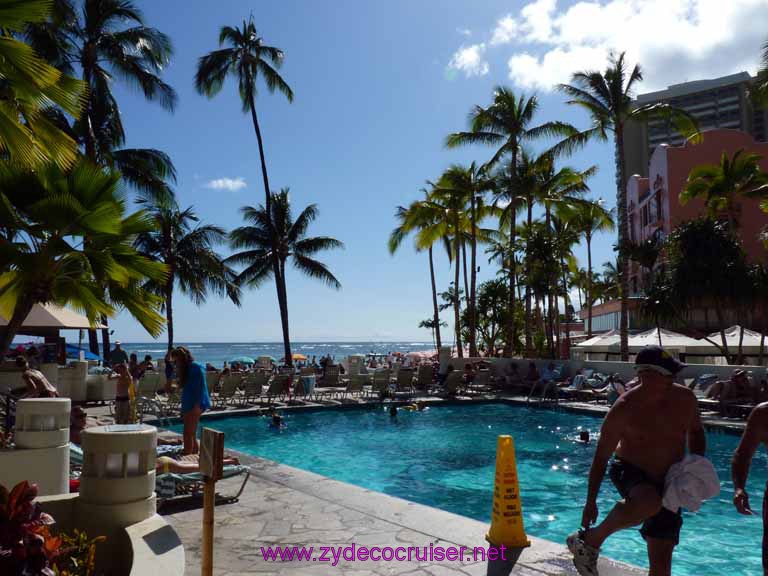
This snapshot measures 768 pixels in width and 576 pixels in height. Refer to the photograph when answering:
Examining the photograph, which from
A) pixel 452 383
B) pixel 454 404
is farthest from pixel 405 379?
pixel 454 404

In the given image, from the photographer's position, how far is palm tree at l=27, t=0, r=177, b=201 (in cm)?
1895

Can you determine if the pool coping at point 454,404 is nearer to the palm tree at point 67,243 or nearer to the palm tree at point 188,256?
the palm tree at point 67,243

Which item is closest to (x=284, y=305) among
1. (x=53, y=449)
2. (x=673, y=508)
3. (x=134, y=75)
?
(x=134, y=75)

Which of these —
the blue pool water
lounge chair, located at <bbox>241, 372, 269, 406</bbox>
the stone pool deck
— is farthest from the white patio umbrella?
the stone pool deck

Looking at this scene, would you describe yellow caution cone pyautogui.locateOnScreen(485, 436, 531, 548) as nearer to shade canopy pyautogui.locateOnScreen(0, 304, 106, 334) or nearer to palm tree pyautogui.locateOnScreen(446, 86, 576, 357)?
shade canopy pyautogui.locateOnScreen(0, 304, 106, 334)

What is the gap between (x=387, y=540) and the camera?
4.74m

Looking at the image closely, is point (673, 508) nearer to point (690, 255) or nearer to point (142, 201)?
point (690, 255)

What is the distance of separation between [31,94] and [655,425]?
6275 millimetres

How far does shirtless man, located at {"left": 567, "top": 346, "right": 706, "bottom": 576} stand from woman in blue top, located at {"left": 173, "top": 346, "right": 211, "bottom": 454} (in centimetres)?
509

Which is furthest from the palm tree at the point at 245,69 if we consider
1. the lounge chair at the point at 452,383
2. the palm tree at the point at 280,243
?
the lounge chair at the point at 452,383

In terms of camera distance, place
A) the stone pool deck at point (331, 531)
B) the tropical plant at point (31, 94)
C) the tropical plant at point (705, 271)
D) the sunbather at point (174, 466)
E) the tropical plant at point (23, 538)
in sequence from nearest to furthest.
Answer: the tropical plant at point (23, 538) → the stone pool deck at point (331, 531) → the tropical plant at point (31, 94) → the sunbather at point (174, 466) → the tropical plant at point (705, 271)

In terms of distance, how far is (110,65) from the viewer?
20.8 meters

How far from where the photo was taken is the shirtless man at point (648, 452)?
11.1 ft

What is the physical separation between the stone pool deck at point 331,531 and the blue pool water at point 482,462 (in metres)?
1.92
